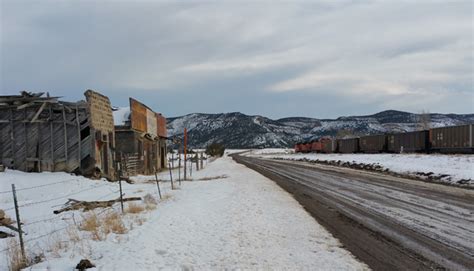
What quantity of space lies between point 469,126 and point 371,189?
21.2 m

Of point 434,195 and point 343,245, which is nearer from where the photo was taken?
point 343,245

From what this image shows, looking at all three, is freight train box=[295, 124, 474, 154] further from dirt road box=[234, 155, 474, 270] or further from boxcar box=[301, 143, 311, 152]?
boxcar box=[301, 143, 311, 152]

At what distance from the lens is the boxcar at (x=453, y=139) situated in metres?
33.2

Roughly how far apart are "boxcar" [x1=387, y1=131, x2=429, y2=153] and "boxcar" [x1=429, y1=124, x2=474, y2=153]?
133 cm

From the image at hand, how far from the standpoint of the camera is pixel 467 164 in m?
22.8

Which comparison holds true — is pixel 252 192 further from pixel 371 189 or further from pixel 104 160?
pixel 104 160

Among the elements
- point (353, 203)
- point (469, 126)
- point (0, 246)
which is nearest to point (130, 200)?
point (0, 246)

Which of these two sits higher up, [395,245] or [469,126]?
[469,126]

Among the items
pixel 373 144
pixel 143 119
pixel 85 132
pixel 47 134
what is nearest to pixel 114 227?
pixel 47 134

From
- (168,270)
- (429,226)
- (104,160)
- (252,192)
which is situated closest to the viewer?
(168,270)

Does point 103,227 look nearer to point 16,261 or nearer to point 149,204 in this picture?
point 16,261

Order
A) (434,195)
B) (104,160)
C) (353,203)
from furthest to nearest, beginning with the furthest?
(104,160) → (434,195) → (353,203)

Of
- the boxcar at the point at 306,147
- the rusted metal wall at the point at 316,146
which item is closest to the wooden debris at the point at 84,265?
the rusted metal wall at the point at 316,146

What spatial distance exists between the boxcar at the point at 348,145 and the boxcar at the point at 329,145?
1982mm
